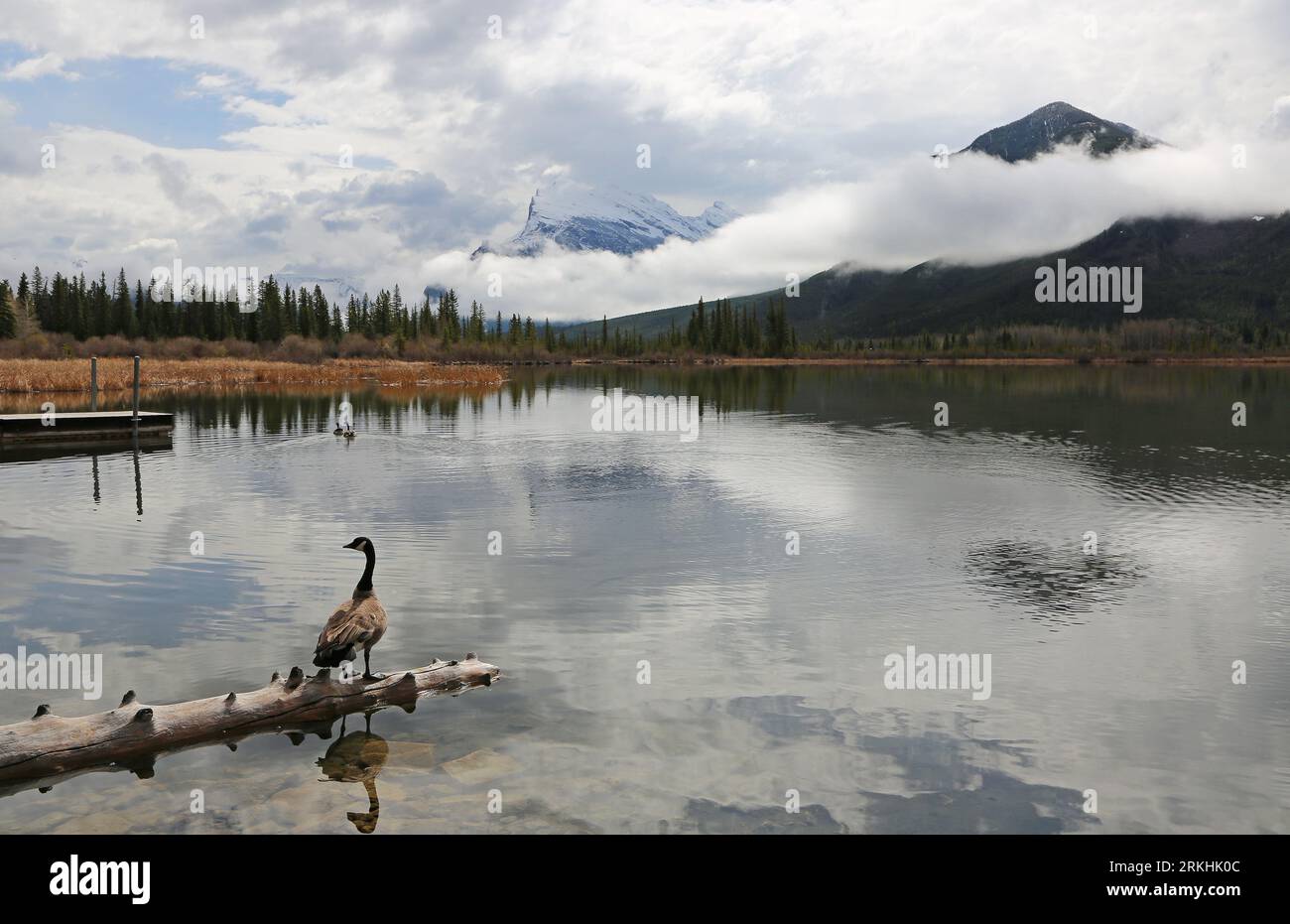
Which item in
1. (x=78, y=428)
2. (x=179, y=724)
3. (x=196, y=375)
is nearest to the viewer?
(x=179, y=724)

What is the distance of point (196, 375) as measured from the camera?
10938 cm

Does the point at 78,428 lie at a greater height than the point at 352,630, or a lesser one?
greater

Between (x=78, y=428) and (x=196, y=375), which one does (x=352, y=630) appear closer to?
(x=78, y=428)

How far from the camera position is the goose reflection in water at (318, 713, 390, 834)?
11164mm

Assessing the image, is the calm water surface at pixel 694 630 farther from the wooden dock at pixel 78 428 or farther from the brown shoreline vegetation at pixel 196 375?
the brown shoreline vegetation at pixel 196 375

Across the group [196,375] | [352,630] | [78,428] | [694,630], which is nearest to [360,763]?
[352,630]

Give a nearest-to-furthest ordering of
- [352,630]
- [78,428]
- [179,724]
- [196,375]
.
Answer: [179,724], [352,630], [78,428], [196,375]

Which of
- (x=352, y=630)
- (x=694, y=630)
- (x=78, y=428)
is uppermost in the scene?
(x=78, y=428)

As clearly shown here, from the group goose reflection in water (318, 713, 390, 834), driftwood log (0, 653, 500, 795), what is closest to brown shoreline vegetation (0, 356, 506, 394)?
driftwood log (0, 653, 500, 795)

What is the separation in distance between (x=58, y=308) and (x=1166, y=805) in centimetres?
21808

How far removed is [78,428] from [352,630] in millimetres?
44495

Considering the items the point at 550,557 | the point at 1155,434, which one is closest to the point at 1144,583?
→ the point at 550,557

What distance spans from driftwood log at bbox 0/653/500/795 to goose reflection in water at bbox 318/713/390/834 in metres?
0.44
